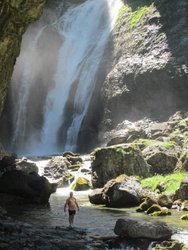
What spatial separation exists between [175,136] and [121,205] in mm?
15589

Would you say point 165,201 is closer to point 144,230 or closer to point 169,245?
point 144,230

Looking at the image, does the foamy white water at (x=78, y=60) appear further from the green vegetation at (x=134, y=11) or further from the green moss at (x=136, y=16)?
the green moss at (x=136, y=16)

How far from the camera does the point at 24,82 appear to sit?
2763 inches

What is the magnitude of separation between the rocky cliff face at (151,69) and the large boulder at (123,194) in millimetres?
22484

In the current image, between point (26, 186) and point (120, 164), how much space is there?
8891 mm

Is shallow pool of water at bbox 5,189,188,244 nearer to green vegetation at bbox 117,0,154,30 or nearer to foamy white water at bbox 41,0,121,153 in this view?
foamy white water at bbox 41,0,121,153

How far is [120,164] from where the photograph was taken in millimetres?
38656

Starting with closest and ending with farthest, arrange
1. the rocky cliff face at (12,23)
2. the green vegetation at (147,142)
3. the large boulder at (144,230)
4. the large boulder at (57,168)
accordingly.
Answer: the large boulder at (144,230), the rocky cliff face at (12,23), the large boulder at (57,168), the green vegetation at (147,142)

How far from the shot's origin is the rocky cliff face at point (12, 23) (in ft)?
94.1

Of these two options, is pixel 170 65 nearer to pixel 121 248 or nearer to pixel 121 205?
pixel 121 205

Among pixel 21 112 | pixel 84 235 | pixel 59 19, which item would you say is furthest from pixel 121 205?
pixel 59 19

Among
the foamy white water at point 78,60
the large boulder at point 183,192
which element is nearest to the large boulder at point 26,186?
the large boulder at point 183,192

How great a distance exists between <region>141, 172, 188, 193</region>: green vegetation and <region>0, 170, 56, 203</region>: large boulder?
24.7 ft

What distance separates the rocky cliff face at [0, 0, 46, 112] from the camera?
94.1 feet
